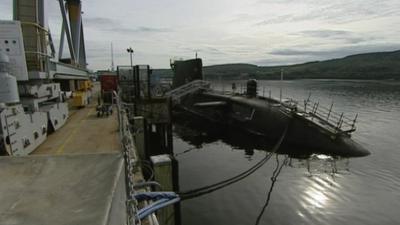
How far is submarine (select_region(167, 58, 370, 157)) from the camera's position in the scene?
20.7 meters

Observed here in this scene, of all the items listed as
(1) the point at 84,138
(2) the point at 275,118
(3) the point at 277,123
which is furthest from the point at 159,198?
(2) the point at 275,118

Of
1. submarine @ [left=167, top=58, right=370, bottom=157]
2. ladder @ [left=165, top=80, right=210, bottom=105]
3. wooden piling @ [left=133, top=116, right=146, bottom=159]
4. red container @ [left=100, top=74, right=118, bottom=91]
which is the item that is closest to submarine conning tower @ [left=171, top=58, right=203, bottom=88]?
submarine @ [left=167, top=58, right=370, bottom=157]

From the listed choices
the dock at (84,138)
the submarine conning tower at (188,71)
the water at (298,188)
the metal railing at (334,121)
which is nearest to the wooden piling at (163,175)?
the dock at (84,138)

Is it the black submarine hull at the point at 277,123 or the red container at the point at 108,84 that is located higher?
the red container at the point at 108,84

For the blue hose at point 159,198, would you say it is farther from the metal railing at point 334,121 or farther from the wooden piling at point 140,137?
the metal railing at point 334,121

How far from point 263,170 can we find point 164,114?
11.4 meters

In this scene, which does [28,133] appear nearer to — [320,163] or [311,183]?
[311,183]

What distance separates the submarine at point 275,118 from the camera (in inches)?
815

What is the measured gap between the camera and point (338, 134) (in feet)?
67.8

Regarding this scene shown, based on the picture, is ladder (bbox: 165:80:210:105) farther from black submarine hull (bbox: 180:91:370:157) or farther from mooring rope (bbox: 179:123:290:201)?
mooring rope (bbox: 179:123:290:201)

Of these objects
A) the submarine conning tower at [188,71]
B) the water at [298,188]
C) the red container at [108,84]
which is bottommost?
the water at [298,188]

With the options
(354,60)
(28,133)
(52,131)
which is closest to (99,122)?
(52,131)

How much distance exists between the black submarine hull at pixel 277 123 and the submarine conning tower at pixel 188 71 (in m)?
6.97

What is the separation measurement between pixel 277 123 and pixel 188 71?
2149 centimetres
